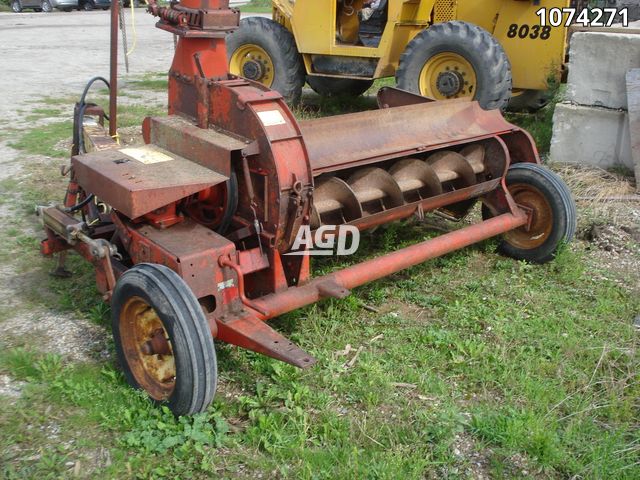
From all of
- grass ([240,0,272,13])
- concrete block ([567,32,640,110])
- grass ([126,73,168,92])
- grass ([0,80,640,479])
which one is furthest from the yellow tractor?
grass ([240,0,272,13])

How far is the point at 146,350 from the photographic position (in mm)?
3092

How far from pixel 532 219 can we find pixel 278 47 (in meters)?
4.85

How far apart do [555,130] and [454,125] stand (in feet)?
8.39

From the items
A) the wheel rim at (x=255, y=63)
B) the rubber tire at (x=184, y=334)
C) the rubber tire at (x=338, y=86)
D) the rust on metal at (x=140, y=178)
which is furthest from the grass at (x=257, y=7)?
the rubber tire at (x=184, y=334)

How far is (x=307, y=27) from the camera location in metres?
8.16

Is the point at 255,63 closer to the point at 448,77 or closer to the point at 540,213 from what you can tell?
the point at 448,77

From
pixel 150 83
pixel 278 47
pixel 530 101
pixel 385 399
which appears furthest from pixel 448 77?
pixel 150 83

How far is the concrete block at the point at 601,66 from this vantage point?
20.5 feet

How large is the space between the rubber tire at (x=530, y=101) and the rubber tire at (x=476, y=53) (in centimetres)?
125

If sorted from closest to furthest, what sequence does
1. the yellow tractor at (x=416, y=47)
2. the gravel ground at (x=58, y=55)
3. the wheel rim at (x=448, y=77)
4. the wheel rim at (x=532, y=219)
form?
the wheel rim at (x=532, y=219) → the yellow tractor at (x=416, y=47) → the wheel rim at (x=448, y=77) → the gravel ground at (x=58, y=55)

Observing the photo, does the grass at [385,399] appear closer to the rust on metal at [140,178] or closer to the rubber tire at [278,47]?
the rust on metal at [140,178]

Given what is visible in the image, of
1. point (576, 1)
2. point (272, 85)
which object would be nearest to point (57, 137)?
point (272, 85)

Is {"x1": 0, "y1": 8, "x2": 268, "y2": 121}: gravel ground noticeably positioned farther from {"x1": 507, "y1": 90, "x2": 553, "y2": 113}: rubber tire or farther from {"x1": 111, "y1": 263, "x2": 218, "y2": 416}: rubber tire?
A: {"x1": 111, "y1": 263, "x2": 218, "y2": 416}: rubber tire

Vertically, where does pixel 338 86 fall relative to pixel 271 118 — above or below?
below
